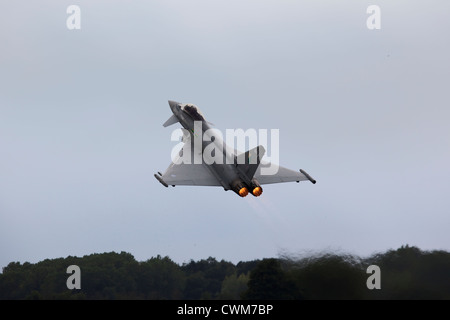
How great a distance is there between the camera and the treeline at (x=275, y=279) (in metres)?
50.9

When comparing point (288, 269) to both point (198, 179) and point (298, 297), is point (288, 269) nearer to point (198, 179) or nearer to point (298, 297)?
point (298, 297)

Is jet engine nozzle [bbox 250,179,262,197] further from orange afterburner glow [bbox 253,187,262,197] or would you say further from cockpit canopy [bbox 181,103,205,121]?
cockpit canopy [bbox 181,103,205,121]

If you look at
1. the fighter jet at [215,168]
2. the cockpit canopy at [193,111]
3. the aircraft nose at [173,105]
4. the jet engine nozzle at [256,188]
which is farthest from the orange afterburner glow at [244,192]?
the aircraft nose at [173,105]

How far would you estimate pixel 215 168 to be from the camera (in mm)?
57969

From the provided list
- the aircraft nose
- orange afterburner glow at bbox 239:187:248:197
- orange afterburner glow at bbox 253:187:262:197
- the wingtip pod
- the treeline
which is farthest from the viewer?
the aircraft nose

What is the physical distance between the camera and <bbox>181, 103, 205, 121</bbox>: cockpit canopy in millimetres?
63784

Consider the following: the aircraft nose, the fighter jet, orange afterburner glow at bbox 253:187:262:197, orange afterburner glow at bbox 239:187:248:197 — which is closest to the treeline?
orange afterburner glow at bbox 253:187:262:197

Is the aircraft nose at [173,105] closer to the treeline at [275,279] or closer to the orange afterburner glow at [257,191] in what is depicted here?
the treeline at [275,279]

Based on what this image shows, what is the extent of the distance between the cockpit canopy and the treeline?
13.7 metres

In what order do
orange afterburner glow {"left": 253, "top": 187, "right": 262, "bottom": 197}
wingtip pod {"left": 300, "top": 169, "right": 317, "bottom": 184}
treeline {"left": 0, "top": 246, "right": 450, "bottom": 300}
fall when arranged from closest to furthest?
treeline {"left": 0, "top": 246, "right": 450, "bottom": 300}
orange afterburner glow {"left": 253, "top": 187, "right": 262, "bottom": 197}
wingtip pod {"left": 300, "top": 169, "right": 317, "bottom": 184}
